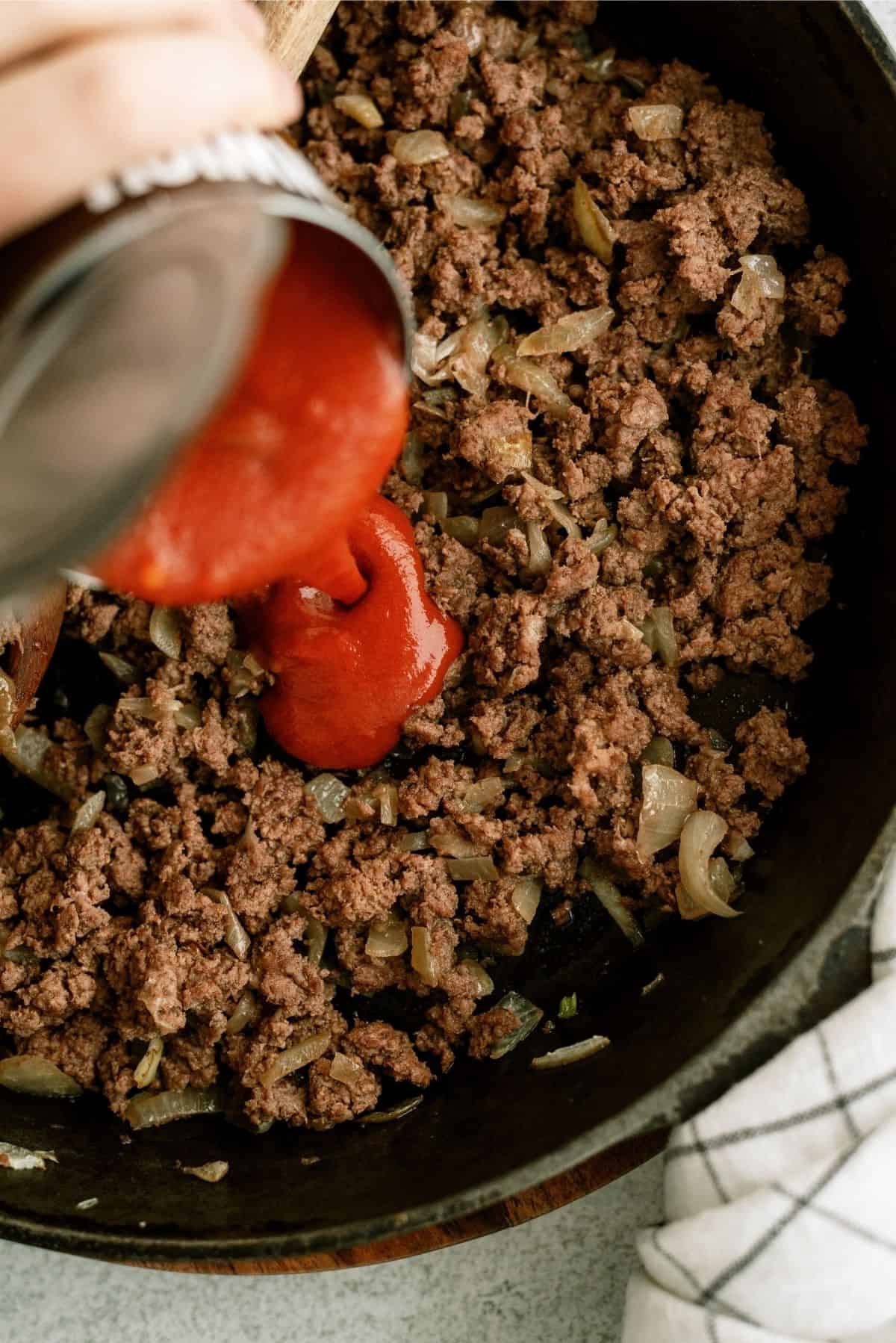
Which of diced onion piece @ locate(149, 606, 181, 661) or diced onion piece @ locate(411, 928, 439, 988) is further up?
diced onion piece @ locate(149, 606, 181, 661)

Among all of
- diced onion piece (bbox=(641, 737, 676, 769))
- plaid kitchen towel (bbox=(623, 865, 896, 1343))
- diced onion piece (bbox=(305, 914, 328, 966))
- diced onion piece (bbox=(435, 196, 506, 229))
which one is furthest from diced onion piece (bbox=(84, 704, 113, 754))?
plaid kitchen towel (bbox=(623, 865, 896, 1343))

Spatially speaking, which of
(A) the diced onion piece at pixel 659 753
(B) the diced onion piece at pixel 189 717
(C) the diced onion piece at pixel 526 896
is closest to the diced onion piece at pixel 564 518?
(A) the diced onion piece at pixel 659 753

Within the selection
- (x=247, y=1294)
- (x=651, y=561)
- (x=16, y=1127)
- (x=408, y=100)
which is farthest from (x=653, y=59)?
(x=247, y=1294)

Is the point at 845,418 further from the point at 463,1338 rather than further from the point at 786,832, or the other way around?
the point at 463,1338

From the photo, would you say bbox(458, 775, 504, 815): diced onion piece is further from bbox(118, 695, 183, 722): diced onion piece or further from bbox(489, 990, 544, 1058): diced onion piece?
bbox(118, 695, 183, 722): diced onion piece

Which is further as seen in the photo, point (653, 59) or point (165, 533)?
point (653, 59)
